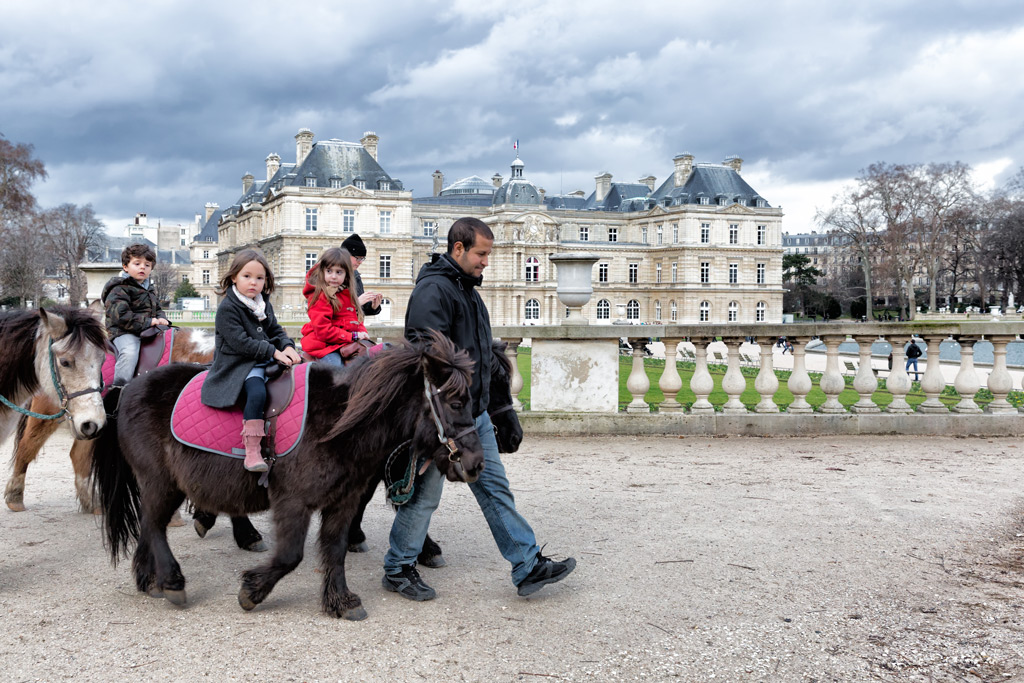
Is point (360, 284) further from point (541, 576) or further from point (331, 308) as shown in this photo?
point (541, 576)

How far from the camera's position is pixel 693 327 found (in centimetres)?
887

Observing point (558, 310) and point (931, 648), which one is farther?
point (558, 310)

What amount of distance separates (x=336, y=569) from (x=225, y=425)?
0.86 m

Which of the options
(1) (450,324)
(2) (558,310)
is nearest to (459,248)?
(1) (450,324)

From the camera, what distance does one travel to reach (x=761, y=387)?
28.6 feet

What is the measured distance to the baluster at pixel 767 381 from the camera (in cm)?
868

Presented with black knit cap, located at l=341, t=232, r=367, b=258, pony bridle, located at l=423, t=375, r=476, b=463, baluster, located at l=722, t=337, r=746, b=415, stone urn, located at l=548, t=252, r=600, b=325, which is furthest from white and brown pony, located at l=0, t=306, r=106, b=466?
baluster, located at l=722, t=337, r=746, b=415

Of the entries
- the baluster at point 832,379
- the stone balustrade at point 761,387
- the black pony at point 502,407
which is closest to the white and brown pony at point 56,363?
the black pony at point 502,407

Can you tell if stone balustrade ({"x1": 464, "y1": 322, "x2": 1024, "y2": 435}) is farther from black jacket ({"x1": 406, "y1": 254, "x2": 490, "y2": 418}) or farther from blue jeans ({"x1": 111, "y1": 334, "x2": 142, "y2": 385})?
black jacket ({"x1": 406, "y1": 254, "x2": 490, "y2": 418})

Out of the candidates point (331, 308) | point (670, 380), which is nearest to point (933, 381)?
point (670, 380)

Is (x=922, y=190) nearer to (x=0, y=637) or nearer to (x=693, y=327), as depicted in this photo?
(x=693, y=327)

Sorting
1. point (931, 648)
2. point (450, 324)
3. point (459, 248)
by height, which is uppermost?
point (459, 248)

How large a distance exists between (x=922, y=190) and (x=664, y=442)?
65.2 m

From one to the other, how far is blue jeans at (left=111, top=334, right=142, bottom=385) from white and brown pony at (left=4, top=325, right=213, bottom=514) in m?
0.34
